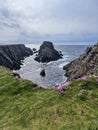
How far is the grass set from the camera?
61.5ft

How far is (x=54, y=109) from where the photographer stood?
20.9 meters

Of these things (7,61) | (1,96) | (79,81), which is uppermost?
(79,81)

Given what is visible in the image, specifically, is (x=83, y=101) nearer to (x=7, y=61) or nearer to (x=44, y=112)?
(x=44, y=112)

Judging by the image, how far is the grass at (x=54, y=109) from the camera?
61.5ft

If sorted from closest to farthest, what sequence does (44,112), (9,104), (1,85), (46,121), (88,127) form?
(88,127), (46,121), (44,112), (9,104), (1,85)

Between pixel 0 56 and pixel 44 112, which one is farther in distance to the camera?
pixel 0 56

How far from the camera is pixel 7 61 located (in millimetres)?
161125

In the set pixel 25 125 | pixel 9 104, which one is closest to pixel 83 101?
pixel 25 125

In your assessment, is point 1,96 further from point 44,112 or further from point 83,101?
point 83,101

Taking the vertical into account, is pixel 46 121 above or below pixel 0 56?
above

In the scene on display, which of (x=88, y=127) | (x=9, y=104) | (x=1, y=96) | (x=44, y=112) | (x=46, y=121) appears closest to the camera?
(x=88, y=127)

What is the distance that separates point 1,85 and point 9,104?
7846mm

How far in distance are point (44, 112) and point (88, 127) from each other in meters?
4.99

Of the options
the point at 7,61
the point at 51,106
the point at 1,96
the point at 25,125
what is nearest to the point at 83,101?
the point at 51,106
